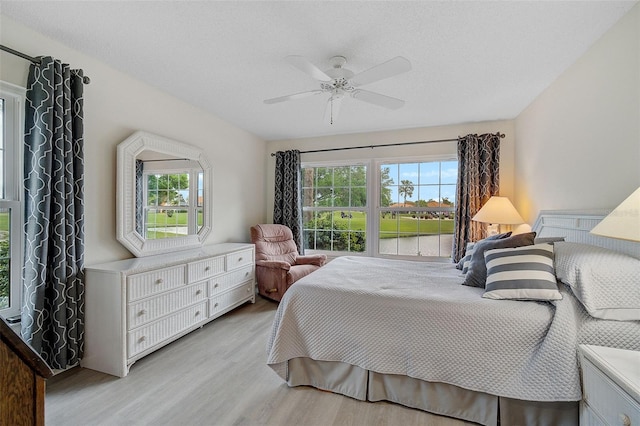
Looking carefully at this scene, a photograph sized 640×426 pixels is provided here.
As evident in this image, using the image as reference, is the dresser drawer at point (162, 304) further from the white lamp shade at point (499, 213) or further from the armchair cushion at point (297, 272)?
the white lamp shade at point (499, 213)

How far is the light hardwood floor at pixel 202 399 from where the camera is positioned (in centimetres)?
167

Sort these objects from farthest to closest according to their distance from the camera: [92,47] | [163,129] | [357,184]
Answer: [357,184]
[163,129]
[92,47]

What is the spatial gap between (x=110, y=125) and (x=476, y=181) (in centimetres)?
406

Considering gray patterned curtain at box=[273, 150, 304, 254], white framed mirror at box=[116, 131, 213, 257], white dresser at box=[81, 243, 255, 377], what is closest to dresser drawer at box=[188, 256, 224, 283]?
white dresser at box=[81, 243, 255, 377]

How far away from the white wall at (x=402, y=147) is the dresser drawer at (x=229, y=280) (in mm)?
1452

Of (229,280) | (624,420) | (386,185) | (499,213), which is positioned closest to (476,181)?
(499,213)

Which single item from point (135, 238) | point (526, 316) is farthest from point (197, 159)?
point (526, 316)

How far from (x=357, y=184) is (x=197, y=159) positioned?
7.68 feet

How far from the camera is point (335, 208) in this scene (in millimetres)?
4602

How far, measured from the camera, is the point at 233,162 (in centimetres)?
402

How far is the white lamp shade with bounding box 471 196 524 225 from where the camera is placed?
3.21 metres

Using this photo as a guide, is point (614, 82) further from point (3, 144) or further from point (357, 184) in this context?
point (3, 144)

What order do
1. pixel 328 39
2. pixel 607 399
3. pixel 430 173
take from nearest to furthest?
pixel 607 399
pixel 328 39
pixel 430 173

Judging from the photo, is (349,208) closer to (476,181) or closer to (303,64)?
(476,181)
